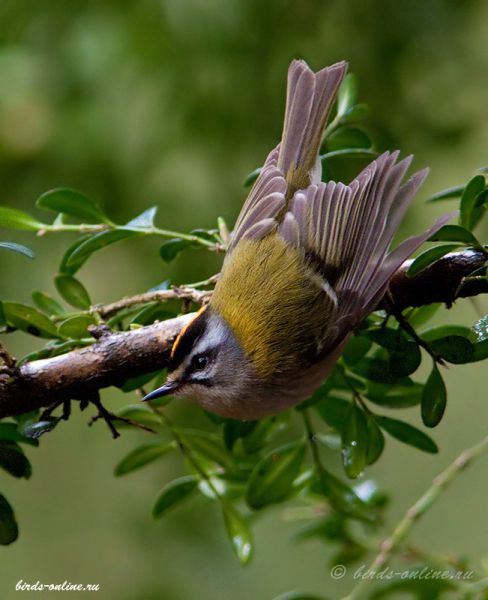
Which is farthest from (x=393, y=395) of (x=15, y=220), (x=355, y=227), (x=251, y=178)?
(x=15, y=220)

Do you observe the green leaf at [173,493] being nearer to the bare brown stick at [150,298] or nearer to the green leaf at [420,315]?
the bare brown stick at [150,298]

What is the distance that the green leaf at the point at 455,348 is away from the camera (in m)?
1.06

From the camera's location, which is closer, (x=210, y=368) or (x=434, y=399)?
(x=434, y=399)

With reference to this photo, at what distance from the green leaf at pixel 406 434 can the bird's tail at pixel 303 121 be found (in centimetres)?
52

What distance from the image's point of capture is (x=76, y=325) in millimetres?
1164

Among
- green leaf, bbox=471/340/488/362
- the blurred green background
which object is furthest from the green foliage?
the blurred green background

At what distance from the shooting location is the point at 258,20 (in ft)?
6.96

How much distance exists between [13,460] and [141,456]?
0.29 m

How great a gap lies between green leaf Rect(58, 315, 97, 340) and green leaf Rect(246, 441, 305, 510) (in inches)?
12.9

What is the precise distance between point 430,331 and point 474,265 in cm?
15

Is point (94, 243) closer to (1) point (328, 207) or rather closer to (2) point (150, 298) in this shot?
(2) point (150, 298)

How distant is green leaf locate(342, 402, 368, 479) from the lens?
1.17 m

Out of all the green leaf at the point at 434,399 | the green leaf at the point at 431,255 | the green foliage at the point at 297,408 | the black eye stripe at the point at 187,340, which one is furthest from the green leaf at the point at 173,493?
the green leaf at the point at 431,255

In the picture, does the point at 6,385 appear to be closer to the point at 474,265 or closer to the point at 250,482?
the point at 250,482
